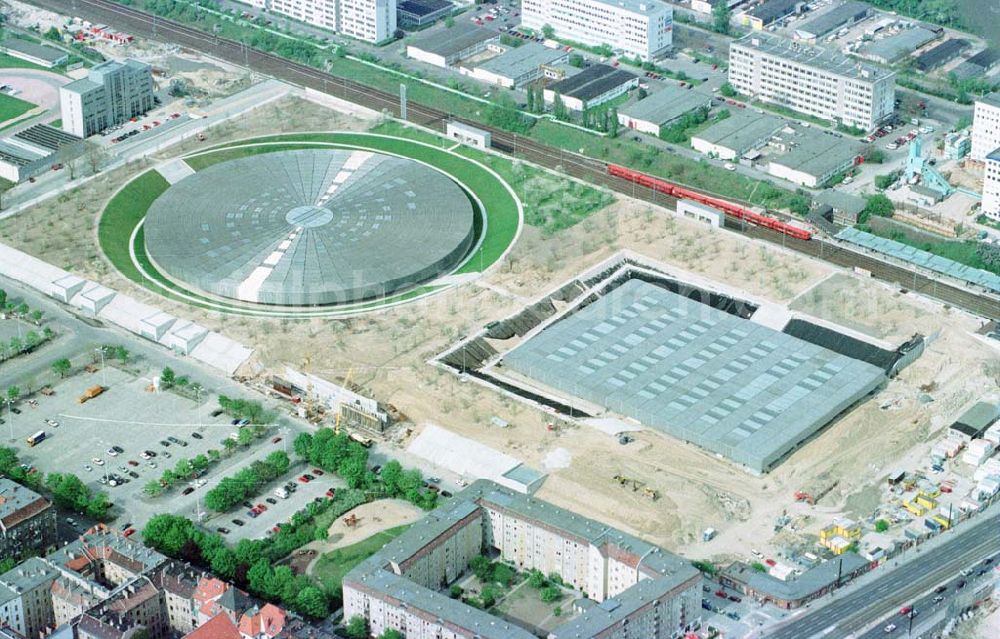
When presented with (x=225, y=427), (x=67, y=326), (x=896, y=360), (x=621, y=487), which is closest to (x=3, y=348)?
(x=67, y=326)

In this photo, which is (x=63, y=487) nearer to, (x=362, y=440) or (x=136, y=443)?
(x=136, y=443)

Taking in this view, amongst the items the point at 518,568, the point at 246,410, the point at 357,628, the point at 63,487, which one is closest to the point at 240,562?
the point at 357,628

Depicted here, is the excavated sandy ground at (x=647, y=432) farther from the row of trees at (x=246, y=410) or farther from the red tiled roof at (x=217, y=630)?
the red tiled roof at (x=217, y=630)

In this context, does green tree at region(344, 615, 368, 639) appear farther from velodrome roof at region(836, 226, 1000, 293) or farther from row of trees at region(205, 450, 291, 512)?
velodrome roof at region(836, 226, 1000, 293)

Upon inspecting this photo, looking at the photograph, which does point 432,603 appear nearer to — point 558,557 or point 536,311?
point 558,557

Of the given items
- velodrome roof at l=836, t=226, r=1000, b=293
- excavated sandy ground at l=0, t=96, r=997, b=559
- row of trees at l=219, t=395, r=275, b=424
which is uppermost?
velodrome roof at l=836, t=226, r=1000, b=293

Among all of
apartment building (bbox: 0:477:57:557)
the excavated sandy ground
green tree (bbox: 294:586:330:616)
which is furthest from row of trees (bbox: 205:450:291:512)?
green tree (bbox: 294:586:330:616)
